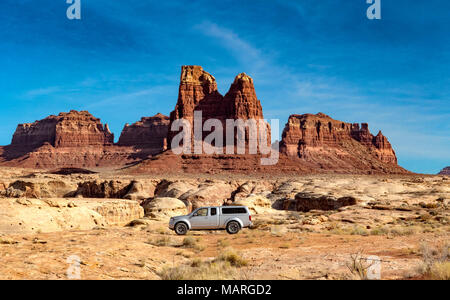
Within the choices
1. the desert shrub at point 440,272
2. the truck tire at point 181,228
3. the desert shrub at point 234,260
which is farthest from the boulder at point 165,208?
the desert shrub at point 440,272

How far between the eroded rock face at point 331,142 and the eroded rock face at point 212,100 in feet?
183

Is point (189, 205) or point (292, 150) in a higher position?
point (292, 150)

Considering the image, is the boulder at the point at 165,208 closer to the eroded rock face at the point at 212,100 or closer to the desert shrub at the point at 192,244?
the desert shrub at the point at 192,244

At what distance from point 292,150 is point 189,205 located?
13314 centimetres

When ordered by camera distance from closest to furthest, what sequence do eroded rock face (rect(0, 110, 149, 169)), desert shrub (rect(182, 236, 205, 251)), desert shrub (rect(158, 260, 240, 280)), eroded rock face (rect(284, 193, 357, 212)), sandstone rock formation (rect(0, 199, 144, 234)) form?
desert shrub (rect(158, 260, 240, 280)), desert shrub (rect(182, 236, 205, 251)), sandstone rock formation (rect(0, 199, 144, 234)), eroded rock face (rect(284, 193, 357, 212)), eroded rock face (rect(0, 110, 149, 169))

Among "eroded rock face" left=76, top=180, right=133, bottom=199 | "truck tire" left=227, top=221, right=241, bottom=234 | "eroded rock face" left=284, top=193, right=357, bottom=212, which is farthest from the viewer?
"eroded rock face" left=76, top=180, right=133, bottom=199

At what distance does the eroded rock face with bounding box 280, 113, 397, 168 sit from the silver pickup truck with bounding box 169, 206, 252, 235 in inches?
5854

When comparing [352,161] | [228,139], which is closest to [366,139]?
[352,161]

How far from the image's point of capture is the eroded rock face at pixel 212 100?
4742 inches

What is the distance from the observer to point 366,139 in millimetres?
195500

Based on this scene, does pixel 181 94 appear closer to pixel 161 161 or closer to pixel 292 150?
pixel 161 161

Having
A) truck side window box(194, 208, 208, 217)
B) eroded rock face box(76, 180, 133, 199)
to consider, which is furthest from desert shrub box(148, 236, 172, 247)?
eroded rock face box(76, 180, 133, 199)

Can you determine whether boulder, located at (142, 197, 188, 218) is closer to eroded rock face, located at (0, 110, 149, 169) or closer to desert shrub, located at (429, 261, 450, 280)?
desert shrub, located at (429, 261, 450, 280)

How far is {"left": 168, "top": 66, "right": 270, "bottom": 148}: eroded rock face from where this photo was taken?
395ft
